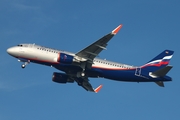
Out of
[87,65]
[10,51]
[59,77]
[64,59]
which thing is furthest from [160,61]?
[10,51]

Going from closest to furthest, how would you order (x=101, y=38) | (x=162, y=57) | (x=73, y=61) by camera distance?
(x=101, y=38)
(x=73, y=61)
(x=162, y=57)

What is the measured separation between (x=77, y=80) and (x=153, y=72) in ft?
A: 52.0

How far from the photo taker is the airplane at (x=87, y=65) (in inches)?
3192

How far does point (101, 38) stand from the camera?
76.4m

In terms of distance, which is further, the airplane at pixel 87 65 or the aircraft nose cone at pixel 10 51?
the aircraft nose cone at pixel 10 51

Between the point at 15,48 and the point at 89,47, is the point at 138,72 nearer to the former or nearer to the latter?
the point at 89,47

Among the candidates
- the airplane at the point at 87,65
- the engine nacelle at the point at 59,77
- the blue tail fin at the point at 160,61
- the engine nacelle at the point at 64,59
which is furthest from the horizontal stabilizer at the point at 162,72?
the engine nacelle at the point at 59,77

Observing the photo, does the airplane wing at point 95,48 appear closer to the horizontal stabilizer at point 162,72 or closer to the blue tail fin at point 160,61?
the blue tail fin at point 160,61

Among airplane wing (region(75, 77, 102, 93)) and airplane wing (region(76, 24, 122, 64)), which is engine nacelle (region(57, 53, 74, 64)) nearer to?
airplane wing (region(76, 24, 122, 64))

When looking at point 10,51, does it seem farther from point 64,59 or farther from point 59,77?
point 59,77

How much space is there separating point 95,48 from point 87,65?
444cm

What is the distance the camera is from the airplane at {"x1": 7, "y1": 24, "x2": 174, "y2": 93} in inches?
3192

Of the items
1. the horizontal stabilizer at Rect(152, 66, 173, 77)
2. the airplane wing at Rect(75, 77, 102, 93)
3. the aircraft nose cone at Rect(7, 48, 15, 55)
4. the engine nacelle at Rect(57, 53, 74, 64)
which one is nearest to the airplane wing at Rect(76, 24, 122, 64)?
the engine nacelle at Rect(57, 53, 74, 64)

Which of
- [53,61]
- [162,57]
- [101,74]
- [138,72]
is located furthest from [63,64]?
[162,57]
